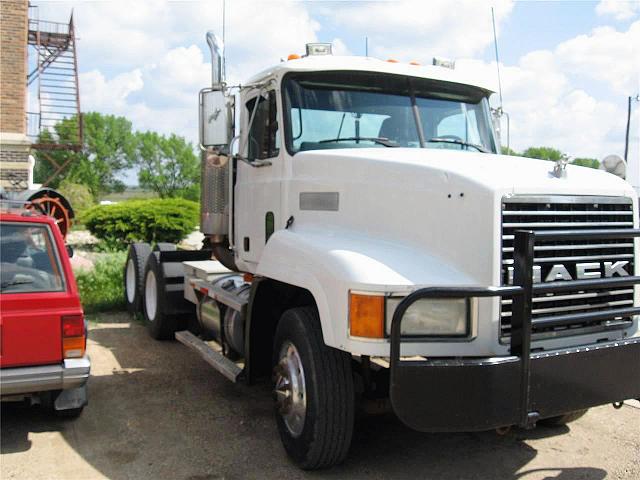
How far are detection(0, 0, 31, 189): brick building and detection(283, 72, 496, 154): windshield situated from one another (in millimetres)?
13432

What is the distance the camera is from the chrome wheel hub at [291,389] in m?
4.12

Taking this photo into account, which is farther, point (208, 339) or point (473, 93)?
point (208, 339)

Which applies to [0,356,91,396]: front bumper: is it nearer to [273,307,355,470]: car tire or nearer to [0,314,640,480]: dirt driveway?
[0,314,640,480]: dirt driveway

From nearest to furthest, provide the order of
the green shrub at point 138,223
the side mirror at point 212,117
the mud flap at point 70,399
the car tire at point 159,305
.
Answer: the mud flap at point 70,399, the side mirror at point 212,117, the car tire at point 159,305, the green shrub at point 138,223

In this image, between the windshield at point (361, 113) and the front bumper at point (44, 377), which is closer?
the front bumper at point (44, 377)

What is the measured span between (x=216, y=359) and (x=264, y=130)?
77.7 inches

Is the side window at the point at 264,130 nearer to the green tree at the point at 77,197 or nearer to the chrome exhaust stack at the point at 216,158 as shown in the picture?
the chrome exhaust stack at the point at 216,158

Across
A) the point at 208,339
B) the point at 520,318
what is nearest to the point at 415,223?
the point at 520,318

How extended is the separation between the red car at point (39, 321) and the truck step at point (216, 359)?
1068 millimetres

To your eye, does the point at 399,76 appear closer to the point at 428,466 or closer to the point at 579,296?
the point at 579,296

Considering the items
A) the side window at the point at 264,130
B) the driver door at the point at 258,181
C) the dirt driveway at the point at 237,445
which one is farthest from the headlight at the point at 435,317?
the side window at the point at 264,130

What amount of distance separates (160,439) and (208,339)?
82.8 inches

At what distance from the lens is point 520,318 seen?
134 inches

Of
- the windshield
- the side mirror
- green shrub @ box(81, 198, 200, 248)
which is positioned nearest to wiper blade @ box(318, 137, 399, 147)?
the windshield
